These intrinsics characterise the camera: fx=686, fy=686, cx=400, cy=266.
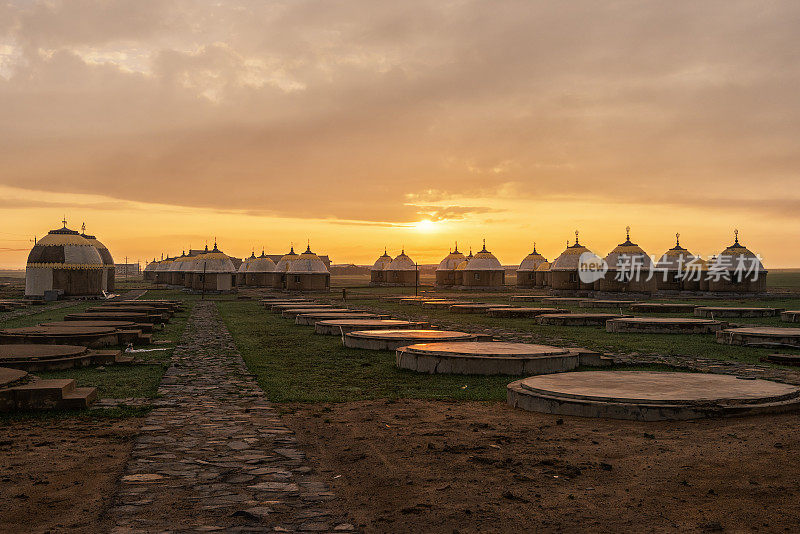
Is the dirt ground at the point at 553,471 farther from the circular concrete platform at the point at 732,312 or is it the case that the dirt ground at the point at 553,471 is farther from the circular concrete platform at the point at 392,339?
the circular concrete platform at the point at 732,312

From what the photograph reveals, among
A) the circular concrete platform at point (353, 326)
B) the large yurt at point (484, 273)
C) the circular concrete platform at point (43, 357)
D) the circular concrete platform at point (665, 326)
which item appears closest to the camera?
the circular concrete platform at point (43, 357)

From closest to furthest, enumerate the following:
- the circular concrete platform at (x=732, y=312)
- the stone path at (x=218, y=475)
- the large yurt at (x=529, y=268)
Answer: the stone path at (x=218, y=475)
the circular concrete platform at (x=732, y=312)
the large yurt at (x=529, y=268)

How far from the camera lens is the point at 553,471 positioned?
20.5 ft

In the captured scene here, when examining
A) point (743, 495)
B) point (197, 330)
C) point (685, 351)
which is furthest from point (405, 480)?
point (197, 330)

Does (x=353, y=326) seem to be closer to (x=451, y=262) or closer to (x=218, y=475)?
(x=218, y=475)

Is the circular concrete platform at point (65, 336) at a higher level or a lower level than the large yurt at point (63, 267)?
lower

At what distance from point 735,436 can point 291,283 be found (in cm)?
6997

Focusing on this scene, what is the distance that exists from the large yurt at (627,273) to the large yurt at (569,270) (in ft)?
11.6

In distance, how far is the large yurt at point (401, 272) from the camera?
317ft

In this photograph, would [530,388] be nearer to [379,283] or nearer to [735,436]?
[735,436]

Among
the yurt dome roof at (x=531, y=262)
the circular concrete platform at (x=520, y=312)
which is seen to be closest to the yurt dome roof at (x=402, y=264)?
the yurt dome roof at (x=531, y=262)

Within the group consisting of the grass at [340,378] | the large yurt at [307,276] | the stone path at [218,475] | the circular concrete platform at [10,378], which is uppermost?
the large yurt at [307,276]

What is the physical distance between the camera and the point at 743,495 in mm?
5469

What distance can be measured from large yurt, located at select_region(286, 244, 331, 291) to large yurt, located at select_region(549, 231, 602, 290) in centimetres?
2456
